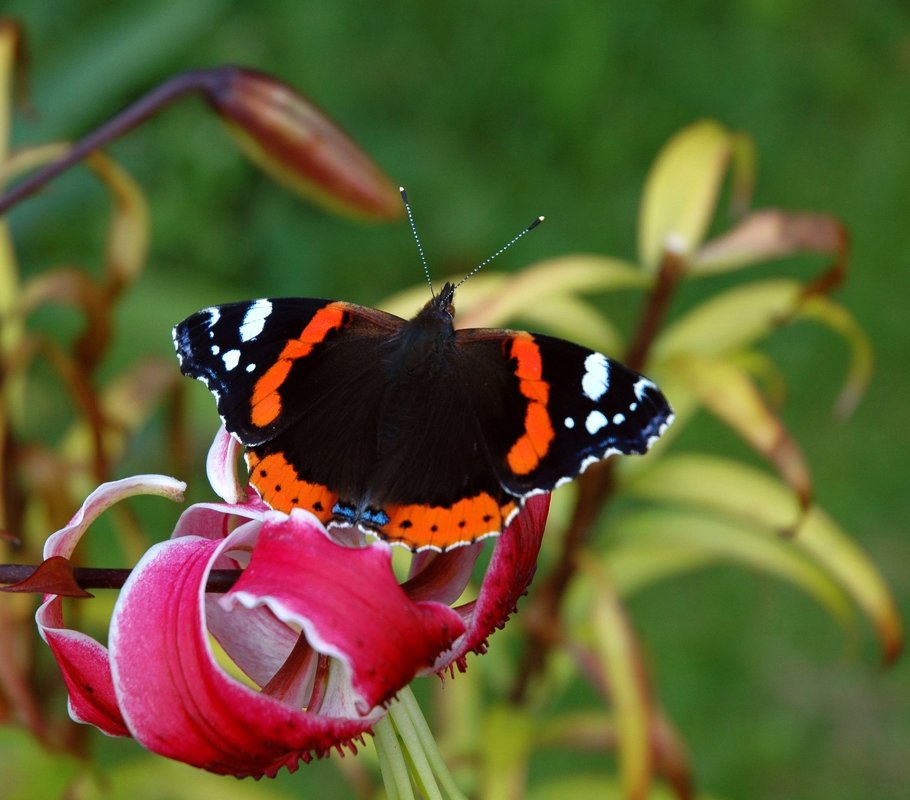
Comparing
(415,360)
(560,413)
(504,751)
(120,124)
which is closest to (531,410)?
(560,413)

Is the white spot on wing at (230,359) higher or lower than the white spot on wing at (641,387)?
higher

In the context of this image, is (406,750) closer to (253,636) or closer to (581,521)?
(253,636)

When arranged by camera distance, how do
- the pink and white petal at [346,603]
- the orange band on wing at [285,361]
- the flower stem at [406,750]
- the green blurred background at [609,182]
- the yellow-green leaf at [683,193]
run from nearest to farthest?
the pink and white petal at [346,603], the flower stem at [406,750], the orange band on wing at [285,361], the yellow-green leaf at [683,193], the green blurred background at [609,182]

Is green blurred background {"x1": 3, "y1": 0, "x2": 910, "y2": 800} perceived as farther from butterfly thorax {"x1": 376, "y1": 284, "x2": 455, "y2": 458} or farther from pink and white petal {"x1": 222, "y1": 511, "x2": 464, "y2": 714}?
pink and white petal {"x1": 222, "y1": 511, "x2": 464, "y2": 714}

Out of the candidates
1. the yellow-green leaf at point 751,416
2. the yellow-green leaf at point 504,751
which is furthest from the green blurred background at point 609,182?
the yellow-green leaf at point 751,416

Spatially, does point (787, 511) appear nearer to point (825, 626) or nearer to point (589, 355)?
point (589, 355)

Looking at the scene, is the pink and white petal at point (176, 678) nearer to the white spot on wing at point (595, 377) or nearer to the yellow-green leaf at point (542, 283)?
the white spot on wing at point (595, 377)

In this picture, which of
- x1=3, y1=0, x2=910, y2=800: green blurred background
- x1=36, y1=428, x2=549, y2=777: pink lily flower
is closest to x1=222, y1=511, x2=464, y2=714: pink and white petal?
x1=36, y1=428, x2=549, y2=777: pink lily flower
